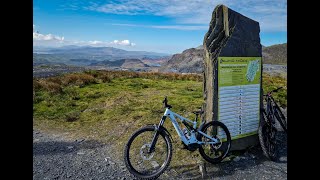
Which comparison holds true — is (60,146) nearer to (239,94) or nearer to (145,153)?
(145,153)

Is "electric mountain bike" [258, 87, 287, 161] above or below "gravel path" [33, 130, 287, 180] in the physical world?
above

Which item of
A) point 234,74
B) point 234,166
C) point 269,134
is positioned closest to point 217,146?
point 234,166

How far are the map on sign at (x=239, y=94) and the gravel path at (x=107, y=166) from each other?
69 centimetres

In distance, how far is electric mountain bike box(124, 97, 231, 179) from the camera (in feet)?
18.5

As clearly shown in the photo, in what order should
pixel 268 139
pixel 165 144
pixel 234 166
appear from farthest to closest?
pixel 268 139, pixel 234 166, pixel 165 144

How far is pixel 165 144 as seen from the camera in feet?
20.6

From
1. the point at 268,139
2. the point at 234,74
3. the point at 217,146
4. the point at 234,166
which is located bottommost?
the point at 234,166

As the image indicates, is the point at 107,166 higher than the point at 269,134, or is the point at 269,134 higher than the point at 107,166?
the point at 269,134

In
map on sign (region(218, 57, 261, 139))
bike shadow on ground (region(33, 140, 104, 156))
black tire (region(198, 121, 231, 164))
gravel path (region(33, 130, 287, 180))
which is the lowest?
gravel path (region(33, 130, 287, 180))

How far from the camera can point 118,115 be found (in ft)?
36.5

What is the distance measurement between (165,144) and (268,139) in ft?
8.46

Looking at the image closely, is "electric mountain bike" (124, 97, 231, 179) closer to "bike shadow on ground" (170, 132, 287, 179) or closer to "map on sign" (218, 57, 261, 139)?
"bike shadow on ground" (170, 132, 287, 179)

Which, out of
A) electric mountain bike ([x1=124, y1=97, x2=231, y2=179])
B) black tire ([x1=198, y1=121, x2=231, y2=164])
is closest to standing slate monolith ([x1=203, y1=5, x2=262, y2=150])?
black tire ([x1=198, y1=121, x2=231, y2=164])
